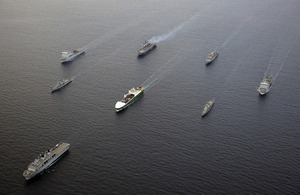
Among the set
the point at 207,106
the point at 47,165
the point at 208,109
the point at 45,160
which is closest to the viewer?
the point at 45,160

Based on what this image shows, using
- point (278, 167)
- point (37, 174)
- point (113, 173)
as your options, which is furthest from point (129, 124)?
point (278, 167)

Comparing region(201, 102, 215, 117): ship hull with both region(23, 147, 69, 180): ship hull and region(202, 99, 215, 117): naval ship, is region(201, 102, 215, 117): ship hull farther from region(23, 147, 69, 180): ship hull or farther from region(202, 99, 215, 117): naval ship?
region(23, 147, 69, 180): ship hull

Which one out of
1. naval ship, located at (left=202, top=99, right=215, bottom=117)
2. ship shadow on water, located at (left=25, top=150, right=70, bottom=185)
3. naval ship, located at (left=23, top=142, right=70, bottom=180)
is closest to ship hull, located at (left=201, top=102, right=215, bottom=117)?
naval ship, located at (left=202, top=99, right=215, bottom=117)

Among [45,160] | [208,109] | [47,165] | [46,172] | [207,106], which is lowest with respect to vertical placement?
[46,172]

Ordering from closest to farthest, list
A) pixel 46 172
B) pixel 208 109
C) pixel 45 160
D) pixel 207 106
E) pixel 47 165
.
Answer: pixel 46 172 → pixel 45 160 → pixel 47 165 → pixel 208 109 → pixel 207 106

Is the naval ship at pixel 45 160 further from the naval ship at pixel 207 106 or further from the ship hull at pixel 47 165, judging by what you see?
the naval ship at pixel 207 106

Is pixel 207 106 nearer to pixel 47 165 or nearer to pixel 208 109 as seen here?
pixel 208 109

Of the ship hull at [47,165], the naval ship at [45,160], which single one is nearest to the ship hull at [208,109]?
the naval ship at [45,160]

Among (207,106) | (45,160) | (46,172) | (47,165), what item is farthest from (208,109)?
(46,172)

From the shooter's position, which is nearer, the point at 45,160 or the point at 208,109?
the point at 45,160
